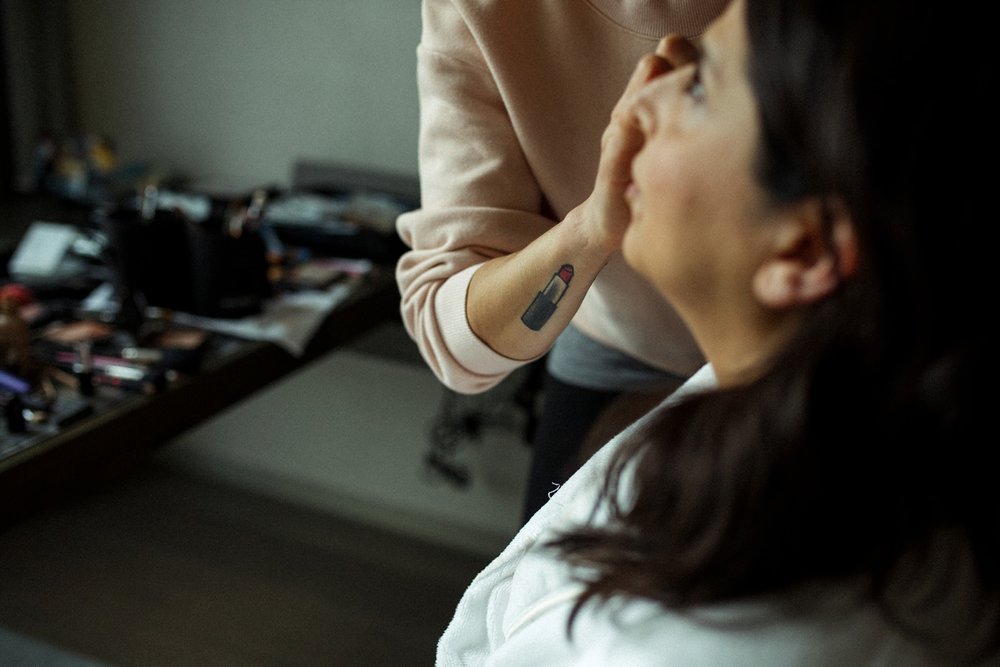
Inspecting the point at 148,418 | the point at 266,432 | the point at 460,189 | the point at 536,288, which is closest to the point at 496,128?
the point at 460,189

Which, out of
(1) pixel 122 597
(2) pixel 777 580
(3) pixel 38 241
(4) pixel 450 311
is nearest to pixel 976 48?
(2) pixel 777 580

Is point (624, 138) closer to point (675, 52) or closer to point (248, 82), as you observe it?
point (675, 52)

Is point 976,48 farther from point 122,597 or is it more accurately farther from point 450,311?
point 122,597

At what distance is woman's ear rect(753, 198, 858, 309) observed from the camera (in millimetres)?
549

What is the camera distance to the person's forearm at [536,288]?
82 centimetres

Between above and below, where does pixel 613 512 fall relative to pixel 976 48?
below

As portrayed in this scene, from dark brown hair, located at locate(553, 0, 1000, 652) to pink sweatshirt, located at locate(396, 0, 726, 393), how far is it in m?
0.36

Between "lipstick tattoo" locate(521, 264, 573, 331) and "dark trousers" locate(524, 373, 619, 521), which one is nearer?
"lipstick tattoo" locate(521, 264, 573, 331)

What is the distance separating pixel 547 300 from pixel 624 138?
215 millimetres

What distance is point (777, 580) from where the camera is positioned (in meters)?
0.58

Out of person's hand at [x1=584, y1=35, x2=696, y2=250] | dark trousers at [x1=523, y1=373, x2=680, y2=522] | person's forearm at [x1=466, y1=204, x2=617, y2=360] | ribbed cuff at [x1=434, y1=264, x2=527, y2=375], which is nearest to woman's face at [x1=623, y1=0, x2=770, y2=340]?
person's hand at [x1=584, y1=35, x2=696, y2=250]

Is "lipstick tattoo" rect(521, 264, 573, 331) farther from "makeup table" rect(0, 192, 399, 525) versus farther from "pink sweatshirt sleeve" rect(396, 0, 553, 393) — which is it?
"makeup table" rect(0, 192, 399, 525)

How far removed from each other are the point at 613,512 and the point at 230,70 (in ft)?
5.79

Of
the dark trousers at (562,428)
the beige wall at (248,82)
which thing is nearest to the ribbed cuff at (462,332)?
the dark trousers at (562,428)
